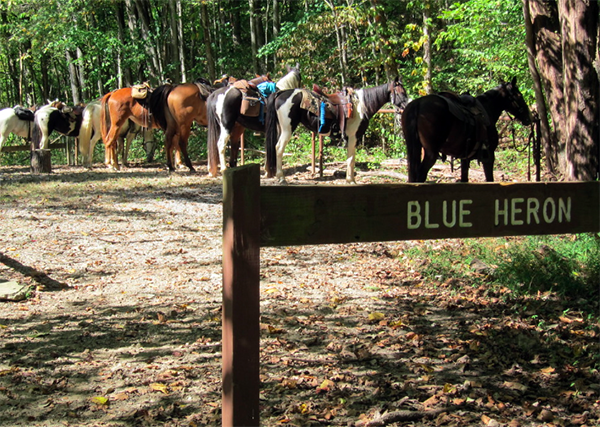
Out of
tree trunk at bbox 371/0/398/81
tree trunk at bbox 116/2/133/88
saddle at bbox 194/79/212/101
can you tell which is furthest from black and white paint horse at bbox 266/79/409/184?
tree trunk at bbox 116/2/133/88

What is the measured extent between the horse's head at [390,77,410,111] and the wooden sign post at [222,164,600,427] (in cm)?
858

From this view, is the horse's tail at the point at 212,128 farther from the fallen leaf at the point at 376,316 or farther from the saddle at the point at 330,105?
the fallen leaf at the point at 376,316

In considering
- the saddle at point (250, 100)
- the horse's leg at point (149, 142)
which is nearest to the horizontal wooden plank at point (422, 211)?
the saddle at point (250, 100)

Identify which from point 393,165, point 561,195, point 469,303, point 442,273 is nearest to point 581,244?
point 442,273

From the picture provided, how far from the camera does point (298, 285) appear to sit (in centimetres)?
660

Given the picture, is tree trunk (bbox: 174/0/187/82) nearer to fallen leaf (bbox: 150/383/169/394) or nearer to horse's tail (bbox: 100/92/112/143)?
horse's tail (bbox: 100/92/112/143)

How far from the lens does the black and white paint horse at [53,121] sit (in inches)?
715

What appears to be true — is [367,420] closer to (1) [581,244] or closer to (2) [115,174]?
(1) [581,244]

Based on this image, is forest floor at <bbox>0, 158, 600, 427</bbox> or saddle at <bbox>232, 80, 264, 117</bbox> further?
saddle at <bbox>232, 80, 264, 117</bbox>

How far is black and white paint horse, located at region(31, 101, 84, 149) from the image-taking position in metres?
18.2

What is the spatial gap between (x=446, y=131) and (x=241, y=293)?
23.4 ft

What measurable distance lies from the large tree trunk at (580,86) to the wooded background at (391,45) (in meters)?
0.01

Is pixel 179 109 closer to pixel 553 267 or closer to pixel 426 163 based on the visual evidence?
pixel 426 163

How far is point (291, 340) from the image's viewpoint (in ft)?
16.0
